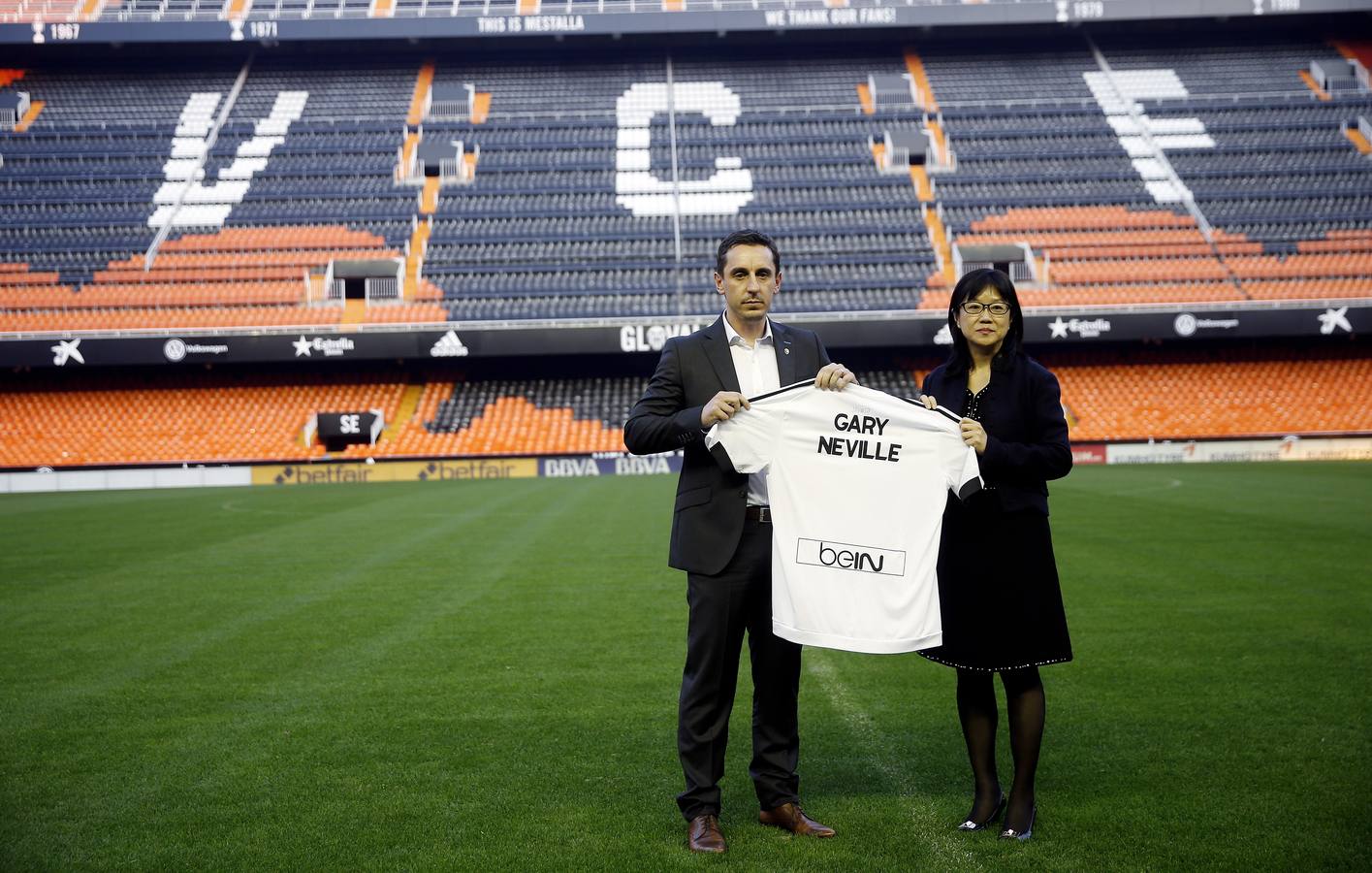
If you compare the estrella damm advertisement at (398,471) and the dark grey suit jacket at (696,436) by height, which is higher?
the estrella damm advertisement at (398,471)

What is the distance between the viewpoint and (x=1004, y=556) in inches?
151

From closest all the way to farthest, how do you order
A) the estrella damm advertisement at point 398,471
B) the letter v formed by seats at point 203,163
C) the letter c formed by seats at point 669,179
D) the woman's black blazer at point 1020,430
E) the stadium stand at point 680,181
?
the woman's black blazer at point 1020,430 < the estrella damm advertisement at point 398,471 < the stadium stand at point 680,181 < the letter v formed by seats at point 203,163 < the letter c formed by seats at point 669,179

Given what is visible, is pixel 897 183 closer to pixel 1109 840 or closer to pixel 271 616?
pixel 271 616

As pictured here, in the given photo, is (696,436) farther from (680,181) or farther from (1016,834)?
(680,181)

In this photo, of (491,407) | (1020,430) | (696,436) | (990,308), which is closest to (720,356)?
(696,436)

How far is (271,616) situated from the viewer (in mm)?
8305

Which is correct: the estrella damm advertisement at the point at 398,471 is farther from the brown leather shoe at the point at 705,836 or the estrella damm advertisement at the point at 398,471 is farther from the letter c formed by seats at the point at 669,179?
the brown leather shoe at the point at 705,836

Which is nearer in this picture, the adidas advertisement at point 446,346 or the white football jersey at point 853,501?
the white football jersey at point 853,501

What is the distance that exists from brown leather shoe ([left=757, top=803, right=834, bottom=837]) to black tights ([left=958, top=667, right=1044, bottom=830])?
55 centimetres

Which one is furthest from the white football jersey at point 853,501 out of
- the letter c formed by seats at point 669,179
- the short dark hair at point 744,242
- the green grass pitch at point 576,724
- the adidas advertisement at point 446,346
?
the letter c formed by seats at point 669,179

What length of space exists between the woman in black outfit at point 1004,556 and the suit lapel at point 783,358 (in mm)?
523

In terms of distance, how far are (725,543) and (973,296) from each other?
126cm

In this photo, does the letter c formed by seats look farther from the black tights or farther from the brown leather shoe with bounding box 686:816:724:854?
the brown leather shoe with bounding box 686:816:724:854

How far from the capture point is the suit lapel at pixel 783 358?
4.02 metres
